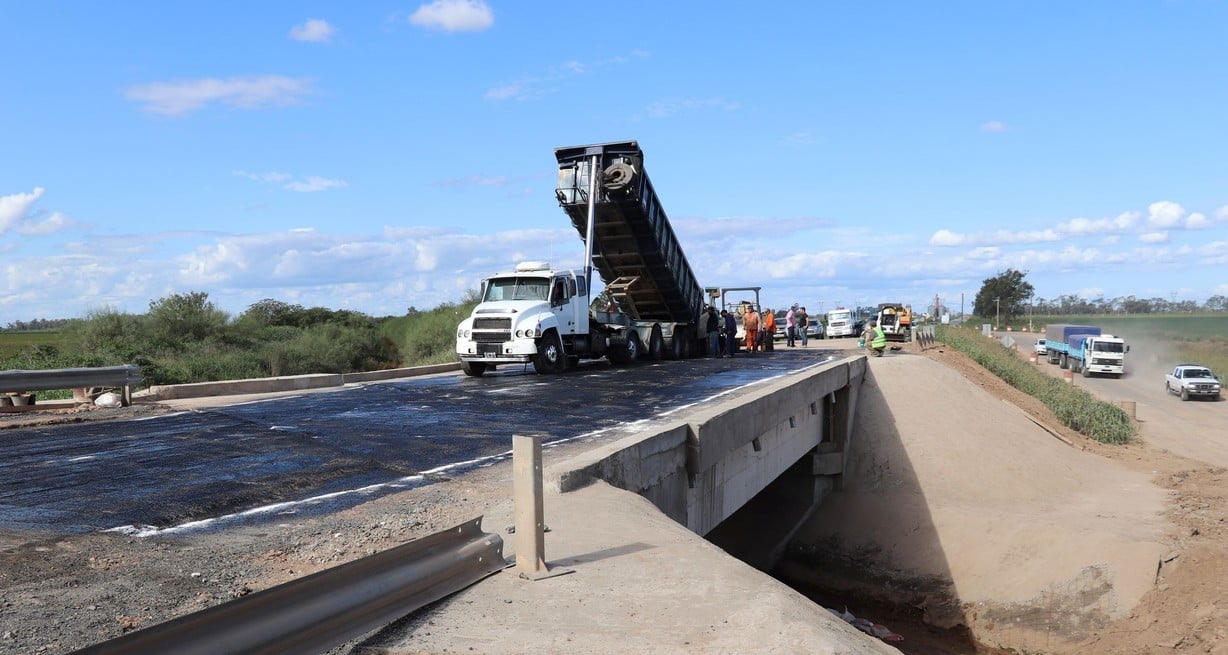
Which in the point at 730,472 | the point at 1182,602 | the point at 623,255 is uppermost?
the point at 623,255

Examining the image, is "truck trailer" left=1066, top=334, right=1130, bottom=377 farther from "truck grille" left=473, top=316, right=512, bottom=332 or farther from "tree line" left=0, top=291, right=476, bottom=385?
"truck grille" left=473, top=316, right=512, bottom=332

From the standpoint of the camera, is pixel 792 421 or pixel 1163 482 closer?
pixel 792 421

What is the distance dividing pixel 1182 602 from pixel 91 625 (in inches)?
607

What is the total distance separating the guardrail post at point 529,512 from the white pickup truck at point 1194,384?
173 ft

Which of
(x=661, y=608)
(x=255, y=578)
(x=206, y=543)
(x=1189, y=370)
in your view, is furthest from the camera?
(x=1189, y=370)

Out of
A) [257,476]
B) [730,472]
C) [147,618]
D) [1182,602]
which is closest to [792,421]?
[730,472]

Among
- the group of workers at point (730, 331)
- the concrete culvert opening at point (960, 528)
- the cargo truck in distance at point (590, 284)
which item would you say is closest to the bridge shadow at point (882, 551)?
the concrete culvert opening at point (960, 528)

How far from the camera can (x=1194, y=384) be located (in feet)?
157

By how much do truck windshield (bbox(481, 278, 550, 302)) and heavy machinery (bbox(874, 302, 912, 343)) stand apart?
1015 inches

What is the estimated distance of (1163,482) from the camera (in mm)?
22516

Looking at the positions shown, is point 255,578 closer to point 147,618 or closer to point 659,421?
point 147,618

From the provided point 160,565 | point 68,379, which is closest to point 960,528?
point 68,379

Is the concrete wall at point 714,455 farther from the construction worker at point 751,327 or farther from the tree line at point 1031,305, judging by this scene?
the tree line at point 1031,305

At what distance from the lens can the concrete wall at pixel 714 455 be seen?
26.4 feet
